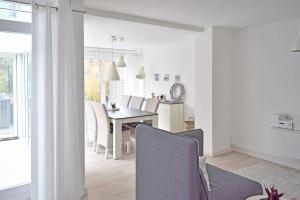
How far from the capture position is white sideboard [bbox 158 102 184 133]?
20.3ft

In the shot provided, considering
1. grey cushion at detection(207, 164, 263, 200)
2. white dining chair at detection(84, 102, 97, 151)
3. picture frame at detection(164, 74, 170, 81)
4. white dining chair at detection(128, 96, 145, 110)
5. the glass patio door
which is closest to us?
grey cushion at detection(207, 164, 263, 200)

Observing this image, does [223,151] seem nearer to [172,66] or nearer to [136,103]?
[136,103]

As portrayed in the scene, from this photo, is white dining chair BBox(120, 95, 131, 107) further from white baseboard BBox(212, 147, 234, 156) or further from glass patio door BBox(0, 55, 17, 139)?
glass patio door BBox(0, 55, 17, 139)

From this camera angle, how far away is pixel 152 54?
7.21 meters

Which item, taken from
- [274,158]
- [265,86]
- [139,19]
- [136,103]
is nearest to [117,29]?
[139,19]

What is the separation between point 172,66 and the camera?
21.7 feet

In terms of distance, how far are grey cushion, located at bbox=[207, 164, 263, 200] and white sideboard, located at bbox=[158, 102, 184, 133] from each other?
11.5ft

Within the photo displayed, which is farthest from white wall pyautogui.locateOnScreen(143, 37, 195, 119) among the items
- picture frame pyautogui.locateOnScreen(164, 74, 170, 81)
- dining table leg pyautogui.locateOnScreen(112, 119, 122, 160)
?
dining table leg pyautogui.locateOnScreen(112, 119, 122, 160)

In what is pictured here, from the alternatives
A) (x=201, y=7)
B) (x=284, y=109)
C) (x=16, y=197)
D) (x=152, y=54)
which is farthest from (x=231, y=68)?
(x=16, y=197)

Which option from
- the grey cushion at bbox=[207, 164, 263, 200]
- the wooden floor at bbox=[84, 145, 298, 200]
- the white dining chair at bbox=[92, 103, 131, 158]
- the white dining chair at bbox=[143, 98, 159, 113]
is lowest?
the wooden floor at bbox=[84, 145, 298, 200]

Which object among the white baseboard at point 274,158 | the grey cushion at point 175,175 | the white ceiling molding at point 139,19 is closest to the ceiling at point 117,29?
the white ceiling molding at point 139,19

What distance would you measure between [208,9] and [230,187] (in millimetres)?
2276

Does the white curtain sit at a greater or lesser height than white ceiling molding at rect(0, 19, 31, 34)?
lesser

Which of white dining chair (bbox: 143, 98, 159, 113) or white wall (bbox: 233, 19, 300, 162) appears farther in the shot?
white dining chair (bbox: 143, 98, 159, 113)
